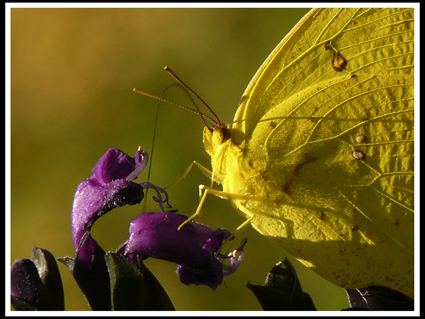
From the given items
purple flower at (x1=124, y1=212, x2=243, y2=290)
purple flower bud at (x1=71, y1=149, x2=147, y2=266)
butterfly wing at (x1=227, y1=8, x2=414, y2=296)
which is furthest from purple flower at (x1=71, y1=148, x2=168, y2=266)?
butterfly wing at (x1=227, y1=8, x2=414, y2=296)

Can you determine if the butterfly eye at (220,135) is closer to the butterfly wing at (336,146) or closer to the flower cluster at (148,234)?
the butterfly wing at (336,146)

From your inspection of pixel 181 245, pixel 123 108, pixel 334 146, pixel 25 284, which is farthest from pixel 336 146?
pixel 123 108

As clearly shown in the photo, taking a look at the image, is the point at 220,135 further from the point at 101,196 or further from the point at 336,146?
the point at 101,196

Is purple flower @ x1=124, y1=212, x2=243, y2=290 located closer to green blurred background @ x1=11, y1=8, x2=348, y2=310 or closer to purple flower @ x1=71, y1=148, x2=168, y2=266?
purple flower @ x1=71, y1=148, x2=168, y2=266

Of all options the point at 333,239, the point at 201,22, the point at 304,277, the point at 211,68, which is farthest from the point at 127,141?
the point at 333,239

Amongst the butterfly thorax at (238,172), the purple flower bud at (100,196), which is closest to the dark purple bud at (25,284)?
the purple flower bud at (100,196)

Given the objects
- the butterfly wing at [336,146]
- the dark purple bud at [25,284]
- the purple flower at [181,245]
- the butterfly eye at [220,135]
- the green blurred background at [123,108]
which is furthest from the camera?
the green blurred background at [123,108]
